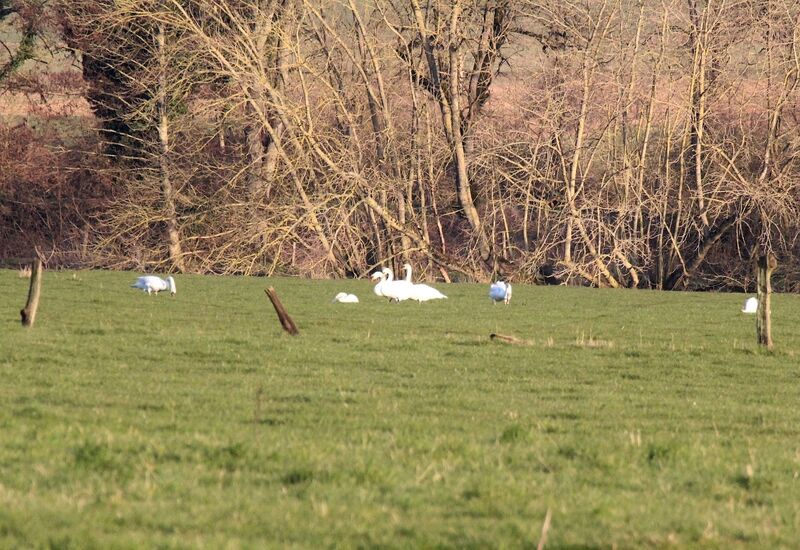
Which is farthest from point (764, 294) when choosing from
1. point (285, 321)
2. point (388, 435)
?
point (388, 435)

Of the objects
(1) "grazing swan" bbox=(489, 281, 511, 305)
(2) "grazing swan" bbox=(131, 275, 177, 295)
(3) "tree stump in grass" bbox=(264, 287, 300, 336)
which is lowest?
(1) "grazing swan" bbox=(489, 281, 511, 305)

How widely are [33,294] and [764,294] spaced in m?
10.8

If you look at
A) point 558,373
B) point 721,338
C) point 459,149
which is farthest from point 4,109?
point 558,373

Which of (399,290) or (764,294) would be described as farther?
(399,290)

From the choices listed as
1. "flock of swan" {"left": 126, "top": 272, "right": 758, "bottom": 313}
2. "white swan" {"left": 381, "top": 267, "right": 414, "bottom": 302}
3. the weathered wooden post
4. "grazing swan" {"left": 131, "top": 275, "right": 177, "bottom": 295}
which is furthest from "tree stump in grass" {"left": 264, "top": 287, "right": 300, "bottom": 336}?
"grazing swan" {"left": 131, "top": 275, "right": 177, "bottom": 295}

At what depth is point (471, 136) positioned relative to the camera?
49.0 metres

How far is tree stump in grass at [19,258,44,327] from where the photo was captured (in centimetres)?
1875

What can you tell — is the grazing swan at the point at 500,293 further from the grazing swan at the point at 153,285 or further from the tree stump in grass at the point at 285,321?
the tree stump in grass at the point at 285,321

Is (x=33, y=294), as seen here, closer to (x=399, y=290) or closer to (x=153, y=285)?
(x=153, y=285)

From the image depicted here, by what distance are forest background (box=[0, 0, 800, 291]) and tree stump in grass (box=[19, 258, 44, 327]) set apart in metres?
24.6

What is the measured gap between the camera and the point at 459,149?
4784cm

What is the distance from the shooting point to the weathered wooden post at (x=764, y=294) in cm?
2027

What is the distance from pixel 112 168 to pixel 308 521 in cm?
4959

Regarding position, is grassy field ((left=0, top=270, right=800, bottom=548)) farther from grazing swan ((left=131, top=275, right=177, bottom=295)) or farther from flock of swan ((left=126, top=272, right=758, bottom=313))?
grazing swan ((left=131, top=275, right=177, bottom=295))
